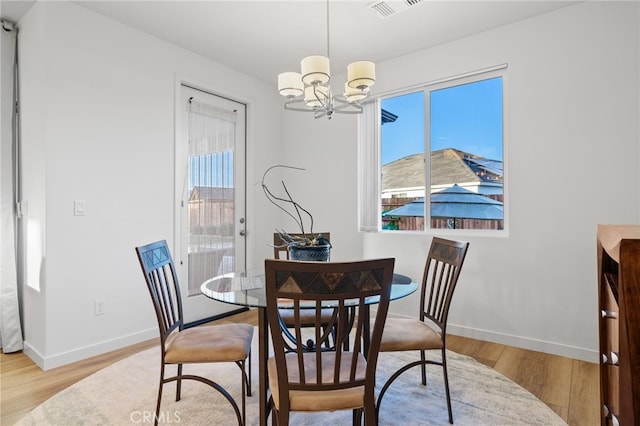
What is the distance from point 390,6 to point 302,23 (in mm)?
750

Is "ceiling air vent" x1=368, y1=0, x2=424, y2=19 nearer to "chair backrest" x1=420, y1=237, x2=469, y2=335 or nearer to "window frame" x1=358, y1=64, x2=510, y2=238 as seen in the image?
"window frame" x1=358, y1=64, x2=510, y2=238

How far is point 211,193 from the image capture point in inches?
144

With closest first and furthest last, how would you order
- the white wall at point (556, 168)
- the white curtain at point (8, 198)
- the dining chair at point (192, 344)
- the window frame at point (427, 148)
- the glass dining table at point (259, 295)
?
the glass dining table at point (259, 295), the dining chair at point (192, 344), the white wall at point (556, 168), the white curtain at point (8, 198), the window frame at point (427, 148)

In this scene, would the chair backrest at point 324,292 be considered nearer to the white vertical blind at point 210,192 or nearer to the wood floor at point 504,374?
the wood floor at point 504,374

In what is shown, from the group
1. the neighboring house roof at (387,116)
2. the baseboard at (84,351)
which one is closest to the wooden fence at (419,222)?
the neighboring house roof at (387,116)

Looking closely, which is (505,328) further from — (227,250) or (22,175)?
(22,175)

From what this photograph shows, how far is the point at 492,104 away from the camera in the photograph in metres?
3.09

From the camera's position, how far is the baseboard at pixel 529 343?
8.44 ft

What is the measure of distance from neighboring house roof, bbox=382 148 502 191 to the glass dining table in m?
1.58

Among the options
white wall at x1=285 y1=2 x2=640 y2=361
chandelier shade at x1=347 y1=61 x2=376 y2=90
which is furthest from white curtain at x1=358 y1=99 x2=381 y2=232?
chandelier shade at x1=347 y1=61 x2=376 y2=90

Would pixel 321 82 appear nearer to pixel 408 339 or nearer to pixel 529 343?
pixel 408 339

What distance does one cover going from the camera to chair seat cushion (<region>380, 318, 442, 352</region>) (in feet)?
5.97

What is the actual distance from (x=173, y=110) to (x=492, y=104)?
9.80 ft

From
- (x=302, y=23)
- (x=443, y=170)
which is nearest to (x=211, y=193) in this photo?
(x=302, y=23)
